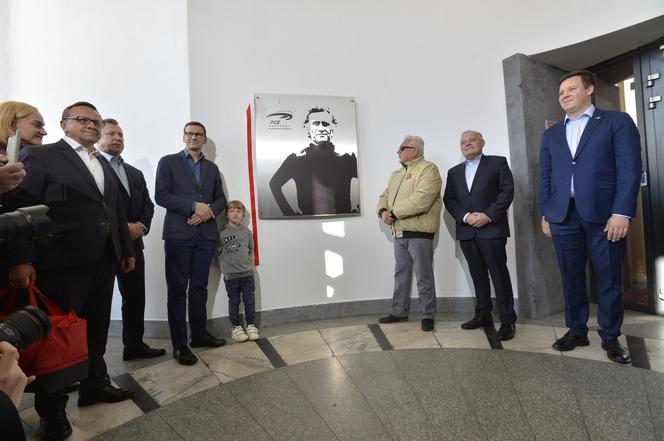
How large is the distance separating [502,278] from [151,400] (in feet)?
7.23

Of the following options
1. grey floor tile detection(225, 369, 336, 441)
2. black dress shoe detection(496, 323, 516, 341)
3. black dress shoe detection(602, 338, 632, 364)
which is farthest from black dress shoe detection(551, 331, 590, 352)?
grey floor tile detection(225, 369, 336, 441)

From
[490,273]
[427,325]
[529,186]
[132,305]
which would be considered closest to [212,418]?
[132,305]

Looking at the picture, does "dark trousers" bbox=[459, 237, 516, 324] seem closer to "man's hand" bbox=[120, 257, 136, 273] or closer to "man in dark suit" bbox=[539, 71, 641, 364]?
"man in dark suit" bbox=[539, 71, 641, 364]

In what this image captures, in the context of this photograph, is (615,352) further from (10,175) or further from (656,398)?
(10,175)

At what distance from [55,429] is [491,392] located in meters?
1.84

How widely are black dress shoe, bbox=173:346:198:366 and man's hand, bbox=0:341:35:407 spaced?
178cm

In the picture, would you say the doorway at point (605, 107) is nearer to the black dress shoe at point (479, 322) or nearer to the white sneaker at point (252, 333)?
the black dress shoe at point (479, 322)

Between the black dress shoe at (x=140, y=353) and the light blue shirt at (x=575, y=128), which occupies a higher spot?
the light blue shirt at (x=575, y=128)

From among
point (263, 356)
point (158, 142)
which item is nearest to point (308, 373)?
point (263, 356)

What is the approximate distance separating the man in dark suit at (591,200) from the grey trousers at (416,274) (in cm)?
82

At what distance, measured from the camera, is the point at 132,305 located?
8.38 feet

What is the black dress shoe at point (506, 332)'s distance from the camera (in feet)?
8.44

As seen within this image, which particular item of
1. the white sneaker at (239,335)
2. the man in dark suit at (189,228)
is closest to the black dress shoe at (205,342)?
the man in dark suit at (189,228)

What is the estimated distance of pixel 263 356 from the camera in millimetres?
2455
